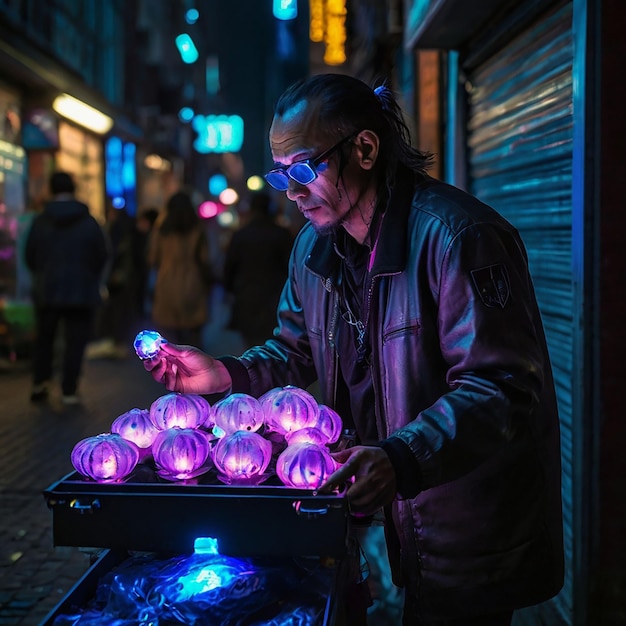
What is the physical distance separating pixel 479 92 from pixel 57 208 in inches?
198

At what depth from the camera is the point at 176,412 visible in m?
2.05

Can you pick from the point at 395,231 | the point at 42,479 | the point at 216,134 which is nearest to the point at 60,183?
the point at 42,479

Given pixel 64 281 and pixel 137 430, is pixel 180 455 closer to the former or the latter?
pixel 137 430

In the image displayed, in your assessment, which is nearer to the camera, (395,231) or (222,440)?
(222,440)

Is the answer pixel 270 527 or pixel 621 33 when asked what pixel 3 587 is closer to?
pixel 270 527

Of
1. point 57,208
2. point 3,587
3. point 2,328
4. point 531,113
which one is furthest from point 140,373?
point 531,113

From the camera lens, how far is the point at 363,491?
1610 mm

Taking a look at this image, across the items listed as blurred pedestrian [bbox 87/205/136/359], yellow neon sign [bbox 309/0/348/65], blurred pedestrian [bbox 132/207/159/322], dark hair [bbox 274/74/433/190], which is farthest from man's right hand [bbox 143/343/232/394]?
yellow neon sign [bbox 309/0/348/65]

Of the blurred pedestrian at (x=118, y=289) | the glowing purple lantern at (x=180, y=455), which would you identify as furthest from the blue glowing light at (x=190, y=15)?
the glowing purple lantern at (x=180, y=455)

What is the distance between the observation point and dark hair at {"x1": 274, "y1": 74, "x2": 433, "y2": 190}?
1960mm

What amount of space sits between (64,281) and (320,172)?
Answer: 6719 millimetres

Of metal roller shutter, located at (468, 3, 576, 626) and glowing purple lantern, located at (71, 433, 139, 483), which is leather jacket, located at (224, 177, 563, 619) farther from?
metal roller shutter, located at (468, 3, 576, 626)

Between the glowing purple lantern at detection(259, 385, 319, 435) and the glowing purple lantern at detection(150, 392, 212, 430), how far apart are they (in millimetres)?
187

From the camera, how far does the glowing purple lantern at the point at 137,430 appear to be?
2004mm
